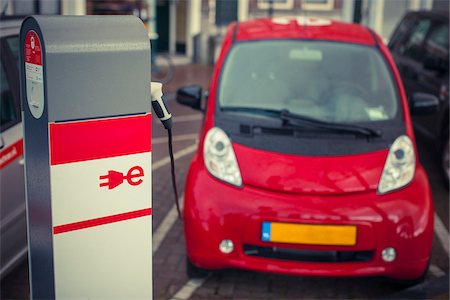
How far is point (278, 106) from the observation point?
488 cm

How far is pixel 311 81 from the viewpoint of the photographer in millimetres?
5098

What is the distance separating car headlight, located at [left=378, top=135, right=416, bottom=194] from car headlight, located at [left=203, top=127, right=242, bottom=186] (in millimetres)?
911

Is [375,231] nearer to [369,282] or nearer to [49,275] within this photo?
[369,282]

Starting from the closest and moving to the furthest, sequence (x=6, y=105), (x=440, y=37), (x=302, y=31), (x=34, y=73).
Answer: (x=34, y=73) < (x=6, y=105) < (x=302, y=31) < (x=440, y=37)

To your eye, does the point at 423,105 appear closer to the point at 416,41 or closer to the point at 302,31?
the point at 302,31

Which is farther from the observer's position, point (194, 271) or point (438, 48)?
point (438, 48)

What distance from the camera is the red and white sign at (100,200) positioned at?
8.11ft

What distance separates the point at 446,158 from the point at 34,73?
17.8ft

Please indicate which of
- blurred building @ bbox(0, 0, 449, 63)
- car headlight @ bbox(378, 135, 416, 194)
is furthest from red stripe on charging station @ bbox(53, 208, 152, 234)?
blurred building @ bbox(0, 0, 449, 63)

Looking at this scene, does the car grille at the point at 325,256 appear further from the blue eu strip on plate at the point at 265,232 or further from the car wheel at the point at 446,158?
the car wheel at the point at 446,158

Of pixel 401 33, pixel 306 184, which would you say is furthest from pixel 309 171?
pixel 401 33

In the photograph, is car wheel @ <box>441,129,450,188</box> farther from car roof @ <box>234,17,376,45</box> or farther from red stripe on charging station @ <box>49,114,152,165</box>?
red stripe on charging station @ <box>49,114,152,165</box>

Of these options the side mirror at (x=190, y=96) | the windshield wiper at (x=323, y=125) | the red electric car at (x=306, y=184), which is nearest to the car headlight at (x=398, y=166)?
the red electric car at (x=306, y=184)

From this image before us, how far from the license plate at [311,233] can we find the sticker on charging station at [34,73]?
200 centimetres
